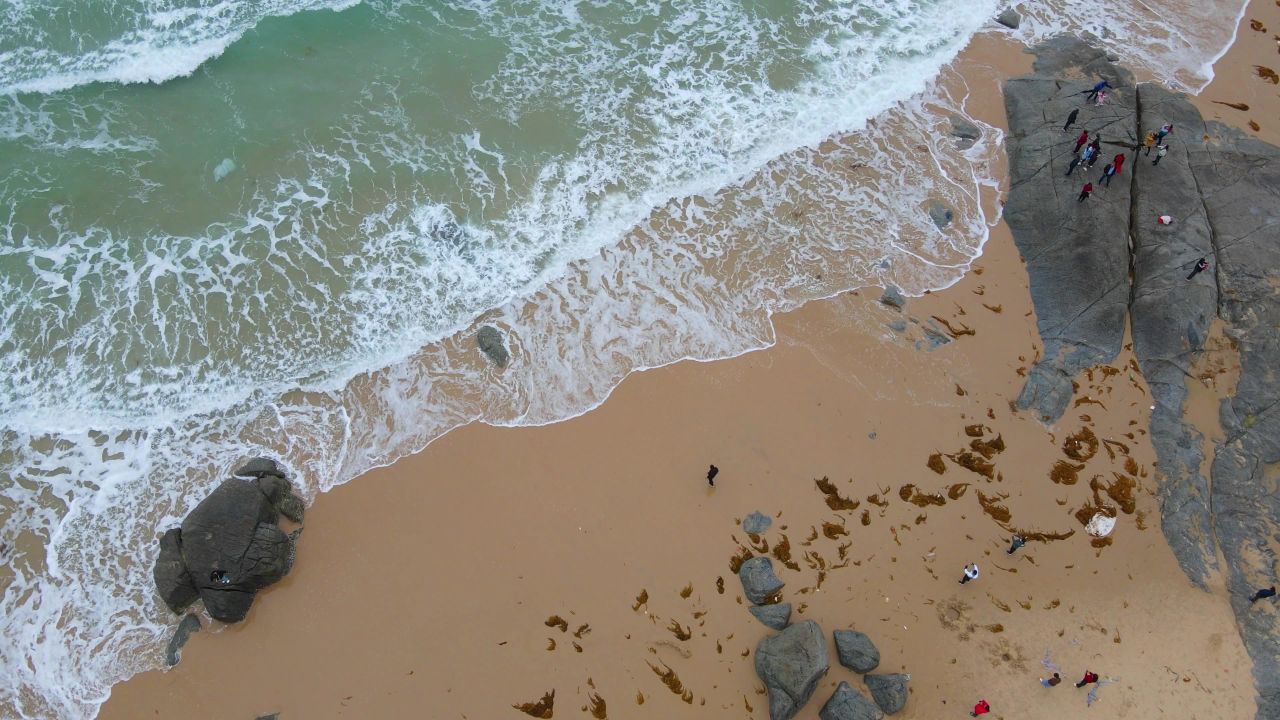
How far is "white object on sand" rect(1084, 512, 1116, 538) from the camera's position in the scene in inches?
516

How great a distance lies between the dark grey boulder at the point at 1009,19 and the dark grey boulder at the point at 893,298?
11143 mm

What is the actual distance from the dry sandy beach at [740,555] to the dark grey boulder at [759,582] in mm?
239

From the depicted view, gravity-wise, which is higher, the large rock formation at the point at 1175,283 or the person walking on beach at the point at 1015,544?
the large rock formation at the point at 1175,283

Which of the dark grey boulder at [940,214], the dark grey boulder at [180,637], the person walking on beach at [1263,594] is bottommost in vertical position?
the dark grey boulder at [180,637]

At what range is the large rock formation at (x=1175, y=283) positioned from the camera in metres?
13.4

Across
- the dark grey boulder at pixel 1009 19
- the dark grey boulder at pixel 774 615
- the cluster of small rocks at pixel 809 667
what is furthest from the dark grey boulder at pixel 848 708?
the dark grey boulder at pixel 1009 19

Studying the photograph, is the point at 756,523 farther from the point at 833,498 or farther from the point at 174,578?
the point at 174,578

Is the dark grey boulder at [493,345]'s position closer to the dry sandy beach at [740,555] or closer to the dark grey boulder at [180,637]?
the dry sandy beach at [740,555]

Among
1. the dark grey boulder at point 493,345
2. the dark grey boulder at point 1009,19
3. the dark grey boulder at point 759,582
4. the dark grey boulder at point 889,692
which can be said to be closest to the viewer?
the dark grey boulder at point 889,692

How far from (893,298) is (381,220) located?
37.7 ft

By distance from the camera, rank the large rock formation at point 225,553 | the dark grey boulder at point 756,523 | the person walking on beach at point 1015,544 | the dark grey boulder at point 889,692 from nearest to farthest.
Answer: the dark grey boulder at point 889,692
the large rock formation at point 225,553
the person walking on beach at point 1015,544
the dark grey boulder at point 756,523

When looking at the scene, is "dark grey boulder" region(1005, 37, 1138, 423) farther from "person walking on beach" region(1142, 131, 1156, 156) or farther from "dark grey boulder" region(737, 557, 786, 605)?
"dark grey boulder" region(737, 557, 786, 605)

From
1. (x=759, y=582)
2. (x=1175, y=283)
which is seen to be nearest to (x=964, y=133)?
(x=1175, y=283)

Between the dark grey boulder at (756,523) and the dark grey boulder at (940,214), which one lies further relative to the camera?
the dark grey boulder at (940,214)
